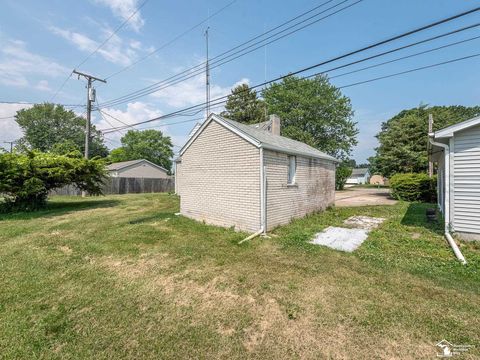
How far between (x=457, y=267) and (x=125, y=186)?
25.5 meters

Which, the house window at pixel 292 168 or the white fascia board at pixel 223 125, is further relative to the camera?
the house window at pixel 292 168

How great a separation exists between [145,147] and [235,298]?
140 feet

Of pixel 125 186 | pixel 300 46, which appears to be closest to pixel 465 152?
pixel 300 46

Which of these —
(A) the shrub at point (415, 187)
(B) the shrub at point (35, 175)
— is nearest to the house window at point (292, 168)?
(B) the shrub at point (35, 175)

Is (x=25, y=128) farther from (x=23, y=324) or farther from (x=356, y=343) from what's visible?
(x=356, y=343)

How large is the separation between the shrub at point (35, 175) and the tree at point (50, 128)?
118 ft

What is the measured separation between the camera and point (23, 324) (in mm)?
3307

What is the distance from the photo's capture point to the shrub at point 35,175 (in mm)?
10992

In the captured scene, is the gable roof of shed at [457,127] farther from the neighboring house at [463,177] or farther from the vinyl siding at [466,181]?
the vinyl siding at [466,181]

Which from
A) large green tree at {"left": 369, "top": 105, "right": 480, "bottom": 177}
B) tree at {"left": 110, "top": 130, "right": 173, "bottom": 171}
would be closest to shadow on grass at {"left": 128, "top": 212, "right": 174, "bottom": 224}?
large green tree at {"left": 369, "top": 105, "right": 480, "bottom": 177}

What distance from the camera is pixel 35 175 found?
11.6 meters

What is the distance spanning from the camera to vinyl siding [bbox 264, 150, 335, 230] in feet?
25.1

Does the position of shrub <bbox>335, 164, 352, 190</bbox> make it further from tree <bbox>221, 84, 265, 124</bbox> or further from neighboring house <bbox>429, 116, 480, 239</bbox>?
neighboring house <bbox>429, 116, 480, 239</bbox>

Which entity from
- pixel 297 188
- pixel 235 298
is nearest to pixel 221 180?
pixel 297 188
